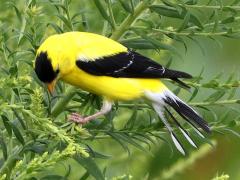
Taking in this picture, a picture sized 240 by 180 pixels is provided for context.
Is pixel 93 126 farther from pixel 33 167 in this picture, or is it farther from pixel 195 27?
pixel 33 167

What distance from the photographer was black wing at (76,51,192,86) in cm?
298

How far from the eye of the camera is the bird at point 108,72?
2.76 m

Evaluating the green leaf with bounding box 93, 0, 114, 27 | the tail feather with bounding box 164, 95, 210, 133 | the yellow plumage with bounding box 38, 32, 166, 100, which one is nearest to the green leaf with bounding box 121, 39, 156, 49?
the green leaf with bounding box 93, 0, 114, 27

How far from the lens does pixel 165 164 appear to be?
5.19 m

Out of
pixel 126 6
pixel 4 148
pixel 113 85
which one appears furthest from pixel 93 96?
pixel 4 148

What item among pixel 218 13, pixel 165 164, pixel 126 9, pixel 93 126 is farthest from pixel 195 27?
pixel 165 164

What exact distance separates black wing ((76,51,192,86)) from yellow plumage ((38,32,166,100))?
0.02m

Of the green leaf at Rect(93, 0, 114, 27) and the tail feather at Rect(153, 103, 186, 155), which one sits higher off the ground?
the green leaf at Rect(93, 0, 114, 27)

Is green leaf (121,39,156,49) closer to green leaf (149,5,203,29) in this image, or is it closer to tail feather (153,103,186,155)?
green leaf (149,5,203,29)

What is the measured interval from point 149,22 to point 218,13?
0.26 metres

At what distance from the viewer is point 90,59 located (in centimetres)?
305

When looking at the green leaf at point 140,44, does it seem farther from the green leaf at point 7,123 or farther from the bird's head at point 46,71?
the green leaf at point 7,123

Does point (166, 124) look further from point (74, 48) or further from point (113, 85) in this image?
point (74, 48)

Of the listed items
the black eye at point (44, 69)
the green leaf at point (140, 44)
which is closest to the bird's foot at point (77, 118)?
the black eye at point (44, 69)
